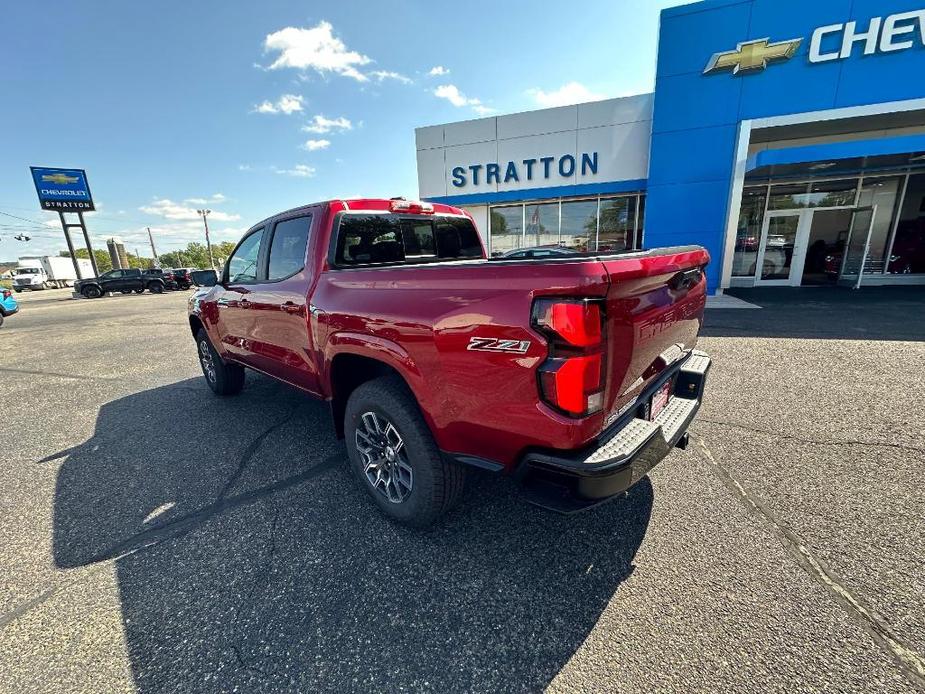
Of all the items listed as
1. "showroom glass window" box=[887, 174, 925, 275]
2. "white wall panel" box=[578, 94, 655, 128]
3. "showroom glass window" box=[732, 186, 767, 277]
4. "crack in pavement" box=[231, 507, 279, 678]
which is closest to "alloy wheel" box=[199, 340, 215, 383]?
"crack in pavement" box=[231, 507, 279, 678]

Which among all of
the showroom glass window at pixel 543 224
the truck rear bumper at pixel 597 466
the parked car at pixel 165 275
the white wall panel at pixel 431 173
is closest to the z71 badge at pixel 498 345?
the truck rear bumper at pixel 597 466

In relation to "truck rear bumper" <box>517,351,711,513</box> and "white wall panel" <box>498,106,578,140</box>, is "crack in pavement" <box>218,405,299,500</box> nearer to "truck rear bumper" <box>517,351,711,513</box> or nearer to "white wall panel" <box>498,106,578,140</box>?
"truck rear bumper" <box>517,351,711,513</box>

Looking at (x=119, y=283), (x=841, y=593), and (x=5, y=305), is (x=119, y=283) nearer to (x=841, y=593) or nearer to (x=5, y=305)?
(x=5, y=305)

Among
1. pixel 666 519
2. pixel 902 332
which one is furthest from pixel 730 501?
pixel 902 332

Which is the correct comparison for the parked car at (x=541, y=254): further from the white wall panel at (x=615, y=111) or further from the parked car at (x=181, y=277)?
the parked car at (x=181, y=277)

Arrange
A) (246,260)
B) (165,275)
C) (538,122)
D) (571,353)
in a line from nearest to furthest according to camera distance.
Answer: (571,353) → (246,260) → (538,122) → (165,275)

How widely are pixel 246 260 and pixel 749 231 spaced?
1552cm

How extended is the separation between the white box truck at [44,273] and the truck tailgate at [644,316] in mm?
55995

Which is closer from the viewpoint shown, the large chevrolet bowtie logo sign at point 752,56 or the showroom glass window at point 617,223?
the large chevrolet bowtie logo sign at point 752,56

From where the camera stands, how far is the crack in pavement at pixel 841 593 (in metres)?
1.58

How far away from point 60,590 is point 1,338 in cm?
1346

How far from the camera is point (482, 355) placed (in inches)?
70.5

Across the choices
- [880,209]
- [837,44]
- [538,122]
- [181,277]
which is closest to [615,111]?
[538,122]

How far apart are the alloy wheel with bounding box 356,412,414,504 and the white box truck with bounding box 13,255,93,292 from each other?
54.5 meters
